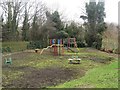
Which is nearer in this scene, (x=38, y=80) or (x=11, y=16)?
(x=38, y=80)

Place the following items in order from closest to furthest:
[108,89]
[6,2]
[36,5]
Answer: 1. [108,89]
2. [6,2]
3. [36,5]

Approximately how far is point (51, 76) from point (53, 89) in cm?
258

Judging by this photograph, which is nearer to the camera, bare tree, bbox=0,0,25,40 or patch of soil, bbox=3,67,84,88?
patch of soil, bbox=3,67,84,88

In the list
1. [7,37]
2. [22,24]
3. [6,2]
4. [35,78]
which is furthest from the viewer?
[22,24]

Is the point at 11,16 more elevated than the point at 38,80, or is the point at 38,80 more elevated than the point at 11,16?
the point at 11,16

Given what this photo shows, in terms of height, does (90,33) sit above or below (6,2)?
below

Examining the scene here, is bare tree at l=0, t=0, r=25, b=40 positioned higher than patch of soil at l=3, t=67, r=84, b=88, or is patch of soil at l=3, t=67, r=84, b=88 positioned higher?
bare tree at l=0, t=0, r=25, b=40

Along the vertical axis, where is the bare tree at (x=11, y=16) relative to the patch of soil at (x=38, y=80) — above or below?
above

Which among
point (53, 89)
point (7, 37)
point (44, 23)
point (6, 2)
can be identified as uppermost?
point (6, 2)

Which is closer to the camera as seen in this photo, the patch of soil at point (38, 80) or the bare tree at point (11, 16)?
the patch of soil at point (38, 80)

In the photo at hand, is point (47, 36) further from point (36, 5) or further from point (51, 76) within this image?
point (51, 76)

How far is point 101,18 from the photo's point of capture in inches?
1404

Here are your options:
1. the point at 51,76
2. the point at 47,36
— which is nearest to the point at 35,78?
the point at 51,76

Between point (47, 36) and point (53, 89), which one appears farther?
point (47, 36)
